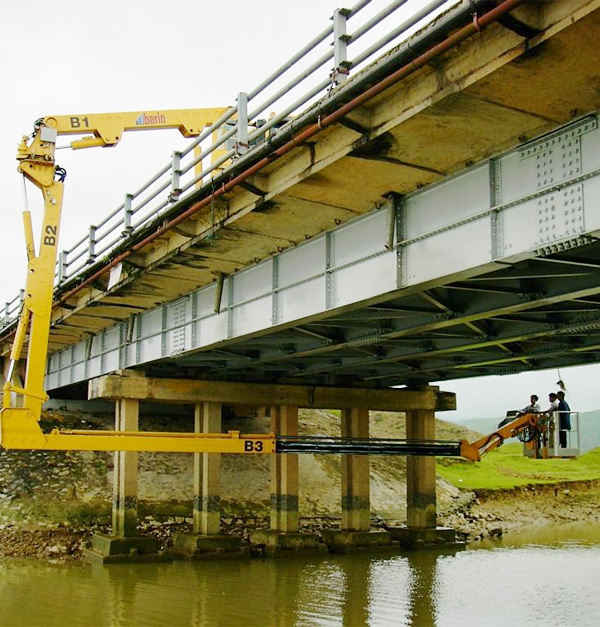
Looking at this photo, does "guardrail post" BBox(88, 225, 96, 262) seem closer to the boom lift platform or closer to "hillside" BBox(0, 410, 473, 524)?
the boom lift platform

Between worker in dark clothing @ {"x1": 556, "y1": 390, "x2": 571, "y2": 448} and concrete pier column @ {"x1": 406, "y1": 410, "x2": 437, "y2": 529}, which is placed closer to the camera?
worker in dark clothing @ {"x1": 556, "y1": 390, "x2": 571, "y2": 448}

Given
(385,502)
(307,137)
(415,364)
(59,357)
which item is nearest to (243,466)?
(385,502)

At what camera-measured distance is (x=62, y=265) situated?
24.8 meters

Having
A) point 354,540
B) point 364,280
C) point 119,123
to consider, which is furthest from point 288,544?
point 364,280

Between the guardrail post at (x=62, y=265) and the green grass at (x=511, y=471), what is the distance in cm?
2098

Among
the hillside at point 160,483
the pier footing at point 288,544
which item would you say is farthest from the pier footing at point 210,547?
the hillside at point 160,483

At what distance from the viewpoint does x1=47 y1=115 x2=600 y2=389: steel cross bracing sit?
9984 mm

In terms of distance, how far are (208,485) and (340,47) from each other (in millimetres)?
16450

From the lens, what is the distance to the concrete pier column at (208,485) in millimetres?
24719

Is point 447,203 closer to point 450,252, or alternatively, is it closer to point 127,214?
point 450,252

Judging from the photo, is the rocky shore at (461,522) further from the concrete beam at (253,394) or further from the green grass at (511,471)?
the concrete beam at (253,394)

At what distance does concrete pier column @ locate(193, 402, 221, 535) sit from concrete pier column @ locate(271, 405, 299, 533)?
1782mm

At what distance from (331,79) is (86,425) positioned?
86.7 ft

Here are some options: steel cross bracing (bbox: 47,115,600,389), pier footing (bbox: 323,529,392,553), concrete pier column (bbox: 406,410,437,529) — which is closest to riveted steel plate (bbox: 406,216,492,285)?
steel cross bracing (bbox: 47,115,600,389)
